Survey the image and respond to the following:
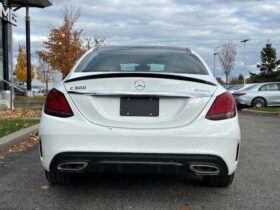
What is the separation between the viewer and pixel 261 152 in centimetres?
774

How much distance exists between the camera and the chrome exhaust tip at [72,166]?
431cm

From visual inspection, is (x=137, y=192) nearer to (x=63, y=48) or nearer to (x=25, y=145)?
(x=25, y=145)

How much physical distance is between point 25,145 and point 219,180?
14.1 feet

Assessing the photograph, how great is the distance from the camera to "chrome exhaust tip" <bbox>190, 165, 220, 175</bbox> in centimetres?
432

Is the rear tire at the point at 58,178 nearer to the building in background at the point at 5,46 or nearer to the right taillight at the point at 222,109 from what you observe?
the right taillight at the point at 222,109

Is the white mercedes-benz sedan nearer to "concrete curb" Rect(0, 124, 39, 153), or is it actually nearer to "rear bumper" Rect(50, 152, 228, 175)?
"rear bumper" Rect(50, 152, 228, 175)

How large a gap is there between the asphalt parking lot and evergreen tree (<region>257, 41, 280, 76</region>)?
6778 centimetres

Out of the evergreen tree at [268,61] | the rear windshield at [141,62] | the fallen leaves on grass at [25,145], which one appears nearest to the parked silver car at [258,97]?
the fallen leaves on grass at [25,145]

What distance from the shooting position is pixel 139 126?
4262mm

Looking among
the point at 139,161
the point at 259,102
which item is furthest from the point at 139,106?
the point at 259,102

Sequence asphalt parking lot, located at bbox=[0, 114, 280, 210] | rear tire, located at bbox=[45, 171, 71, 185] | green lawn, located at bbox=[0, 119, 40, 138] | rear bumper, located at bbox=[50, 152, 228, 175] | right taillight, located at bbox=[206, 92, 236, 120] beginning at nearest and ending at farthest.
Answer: rear bumper, located at bbox=[50, 152, 228, 175], right taillight, located at bbox=[206, 92, 236, 120], asphalt parking lot, located at bbox=[0, 114, 280, 210], rear tire, located at bbox=[45, 171, 71, 185], green lawn, located at bbox=[0, 119, 40, 138]

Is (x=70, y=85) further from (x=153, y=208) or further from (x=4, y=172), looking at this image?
(x=4, y=172)

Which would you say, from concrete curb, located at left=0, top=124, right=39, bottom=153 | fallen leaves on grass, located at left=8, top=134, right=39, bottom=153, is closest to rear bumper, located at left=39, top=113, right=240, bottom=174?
concrete curb, located at left=0, top=124, right=39, bottom=153

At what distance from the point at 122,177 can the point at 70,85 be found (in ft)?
5.28
